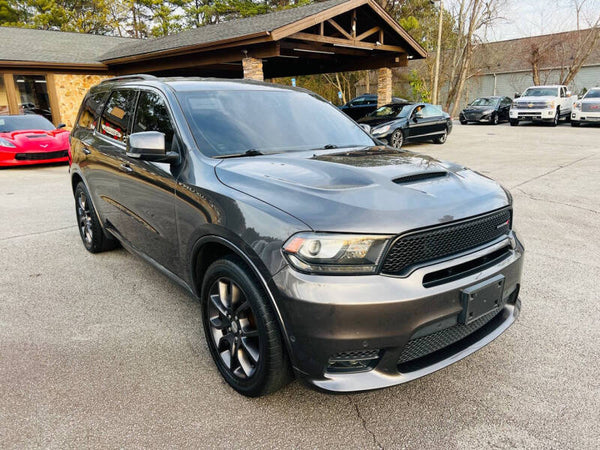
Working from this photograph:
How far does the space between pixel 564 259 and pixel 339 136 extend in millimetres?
2778

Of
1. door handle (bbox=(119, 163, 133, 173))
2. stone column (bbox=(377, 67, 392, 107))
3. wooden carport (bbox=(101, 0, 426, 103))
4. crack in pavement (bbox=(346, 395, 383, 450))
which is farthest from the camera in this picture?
stone column (bbox=(377, 67, 392, 107))

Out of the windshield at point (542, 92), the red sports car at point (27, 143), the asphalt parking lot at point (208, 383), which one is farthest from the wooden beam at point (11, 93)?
the windshield at point (542, 92)

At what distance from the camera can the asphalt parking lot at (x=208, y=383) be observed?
7.10 feet

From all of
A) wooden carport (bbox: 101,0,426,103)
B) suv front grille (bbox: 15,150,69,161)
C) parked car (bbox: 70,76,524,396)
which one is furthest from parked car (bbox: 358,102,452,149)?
parked car (bbox: 70,76,524,396)

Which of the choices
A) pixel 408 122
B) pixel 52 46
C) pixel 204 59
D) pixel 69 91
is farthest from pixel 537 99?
pixel 52 46

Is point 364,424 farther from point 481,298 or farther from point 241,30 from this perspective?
point 241,30

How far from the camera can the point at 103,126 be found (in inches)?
161

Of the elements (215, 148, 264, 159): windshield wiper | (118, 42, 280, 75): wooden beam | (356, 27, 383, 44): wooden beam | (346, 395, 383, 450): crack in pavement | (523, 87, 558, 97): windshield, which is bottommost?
(346, 395, 383, 450): crack in pavement

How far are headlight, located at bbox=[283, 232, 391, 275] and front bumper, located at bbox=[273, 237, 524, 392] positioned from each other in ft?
0.14

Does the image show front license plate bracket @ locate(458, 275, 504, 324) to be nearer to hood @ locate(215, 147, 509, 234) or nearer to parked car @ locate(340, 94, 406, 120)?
hood @ locate(215, 147, 509, 234)

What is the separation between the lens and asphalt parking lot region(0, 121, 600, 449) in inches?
85.2

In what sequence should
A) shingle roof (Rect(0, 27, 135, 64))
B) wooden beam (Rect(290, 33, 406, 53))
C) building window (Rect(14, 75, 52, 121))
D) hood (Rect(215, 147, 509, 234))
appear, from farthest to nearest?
1. building window (Rect(14, 75, 52, 121))
2. shingle roof (Rect(0, 27, 135, 64))
3. wooden beam (Rect(290, 33, 406, 53))
4. hood (Rect(215, 147, 509, 234))

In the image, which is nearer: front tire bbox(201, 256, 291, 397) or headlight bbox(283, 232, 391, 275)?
headlight bbox(283, 232, 391, 275)

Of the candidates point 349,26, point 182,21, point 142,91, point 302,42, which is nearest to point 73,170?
point 142,91
